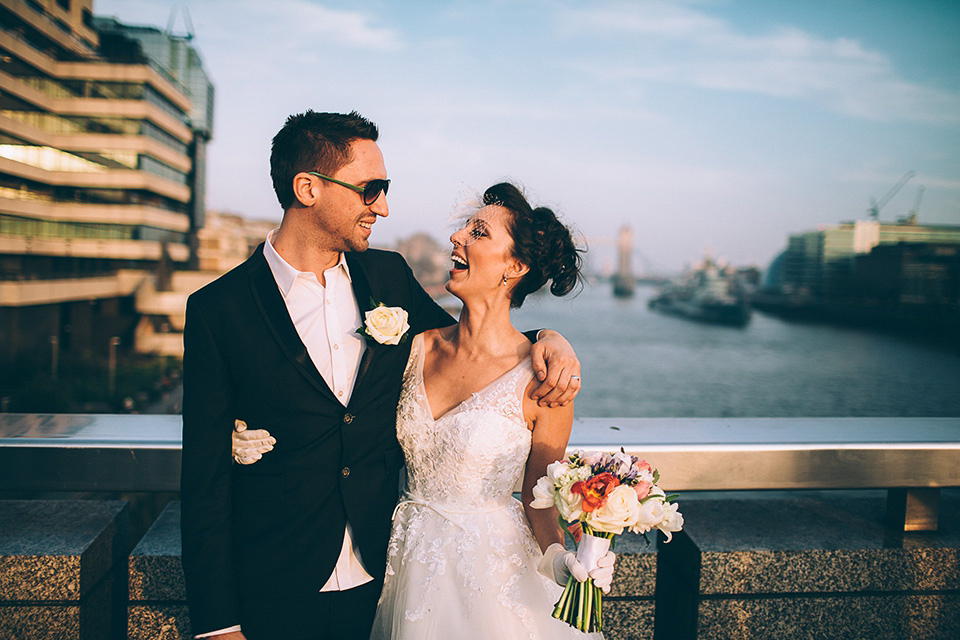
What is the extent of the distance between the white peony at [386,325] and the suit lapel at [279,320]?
23 cm

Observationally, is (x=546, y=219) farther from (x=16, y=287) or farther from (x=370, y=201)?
(x=16, y=287)

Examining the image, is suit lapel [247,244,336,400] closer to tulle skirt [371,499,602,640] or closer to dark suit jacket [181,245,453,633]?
dark suit jacket [181,245,453,633]

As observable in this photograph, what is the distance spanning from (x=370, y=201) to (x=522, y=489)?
1.26 meters

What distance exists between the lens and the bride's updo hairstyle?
2.50 metres

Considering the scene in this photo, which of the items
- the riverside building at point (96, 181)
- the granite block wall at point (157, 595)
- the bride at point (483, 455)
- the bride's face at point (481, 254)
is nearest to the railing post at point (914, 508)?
the bride at point (483, 455)

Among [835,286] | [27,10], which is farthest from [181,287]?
[835,286]

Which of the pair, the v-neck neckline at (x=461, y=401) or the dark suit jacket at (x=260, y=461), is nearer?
the dark suit jacket at (x=260, y=461)

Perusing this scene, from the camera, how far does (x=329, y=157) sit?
2188mm

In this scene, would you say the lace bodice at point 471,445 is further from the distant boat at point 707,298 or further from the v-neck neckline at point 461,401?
the distant boat at point 707,298

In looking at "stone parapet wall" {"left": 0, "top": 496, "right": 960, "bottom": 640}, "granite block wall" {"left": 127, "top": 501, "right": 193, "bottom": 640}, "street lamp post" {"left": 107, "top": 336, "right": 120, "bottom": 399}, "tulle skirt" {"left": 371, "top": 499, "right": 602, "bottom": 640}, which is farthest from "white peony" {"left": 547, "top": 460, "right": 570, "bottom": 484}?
"street lamp post" {"left": 107, "top": 336, "right": 120, "bottom": 399}

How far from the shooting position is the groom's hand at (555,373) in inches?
87.0

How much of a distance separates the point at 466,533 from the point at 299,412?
78cm

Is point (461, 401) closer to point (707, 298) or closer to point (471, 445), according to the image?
point (471, 445)

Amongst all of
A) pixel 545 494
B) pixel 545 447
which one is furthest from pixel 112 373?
pixel 545 494
